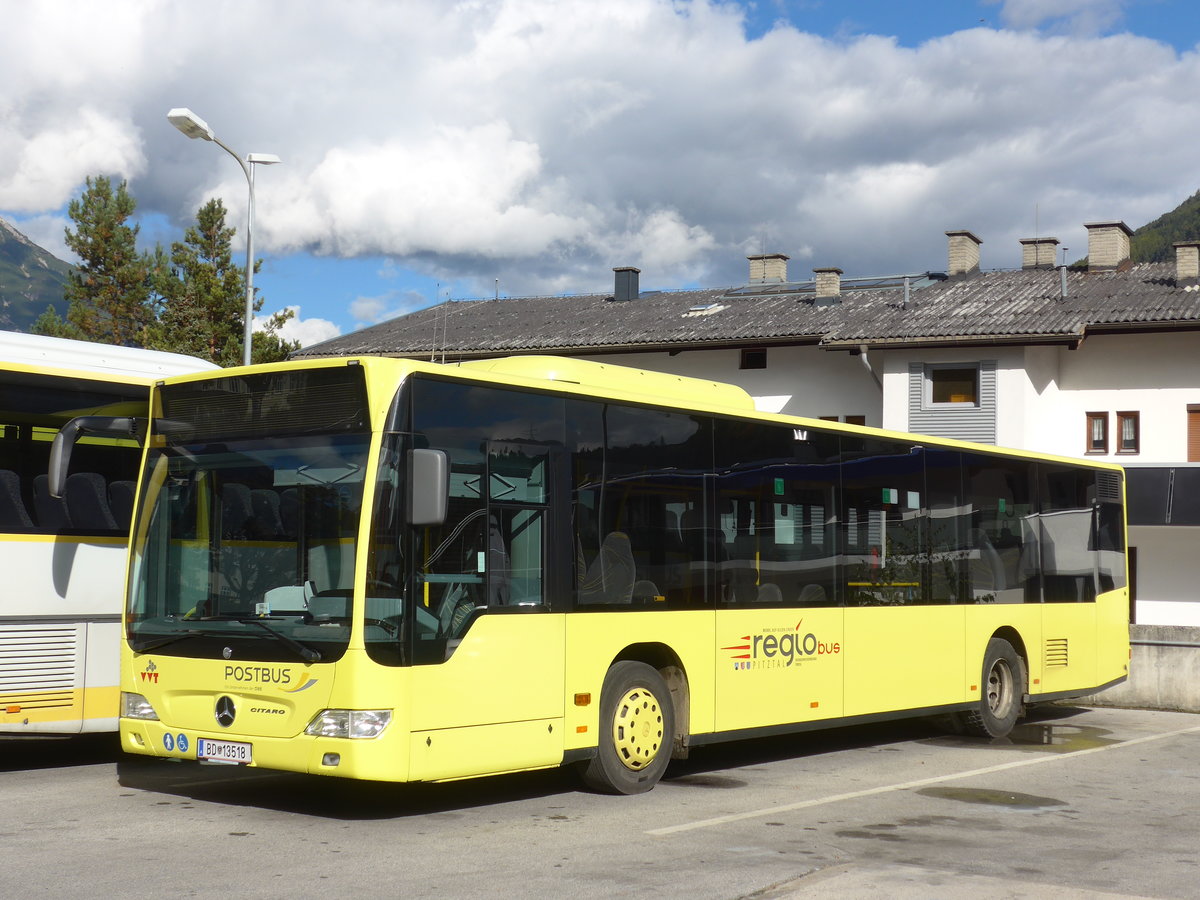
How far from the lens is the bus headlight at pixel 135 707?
33.2 feet

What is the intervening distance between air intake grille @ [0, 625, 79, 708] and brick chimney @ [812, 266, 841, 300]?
32.6 meters

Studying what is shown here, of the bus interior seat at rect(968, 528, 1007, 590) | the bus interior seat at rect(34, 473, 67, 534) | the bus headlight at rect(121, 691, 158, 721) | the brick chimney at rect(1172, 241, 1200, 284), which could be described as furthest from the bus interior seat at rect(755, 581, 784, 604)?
the brick chimney at rect(1172, 241, 1200, 284)

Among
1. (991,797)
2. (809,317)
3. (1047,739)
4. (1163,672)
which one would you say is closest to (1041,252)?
(809,317)

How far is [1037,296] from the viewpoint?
3762 cm

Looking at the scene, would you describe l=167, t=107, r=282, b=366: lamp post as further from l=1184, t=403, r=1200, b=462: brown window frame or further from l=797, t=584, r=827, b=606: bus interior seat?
l=1184, t=403, r=1200, b=462: brown window frame

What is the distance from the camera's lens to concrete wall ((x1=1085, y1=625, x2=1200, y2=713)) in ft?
69.2

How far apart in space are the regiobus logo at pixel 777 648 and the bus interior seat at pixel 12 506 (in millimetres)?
5371

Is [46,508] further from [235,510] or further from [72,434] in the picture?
[235,510]

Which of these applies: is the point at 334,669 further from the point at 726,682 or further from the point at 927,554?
the point at 927,554

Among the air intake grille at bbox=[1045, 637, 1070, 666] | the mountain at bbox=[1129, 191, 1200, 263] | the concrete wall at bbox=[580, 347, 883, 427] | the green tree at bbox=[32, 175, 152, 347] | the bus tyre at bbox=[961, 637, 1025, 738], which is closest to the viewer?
the bus tyre at bbox=[961, 637, 1025, 738]

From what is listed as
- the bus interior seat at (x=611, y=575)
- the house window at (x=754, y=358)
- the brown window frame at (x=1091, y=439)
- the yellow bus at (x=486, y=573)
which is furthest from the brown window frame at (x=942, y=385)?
the bus interior seat at (x=611, y=575)

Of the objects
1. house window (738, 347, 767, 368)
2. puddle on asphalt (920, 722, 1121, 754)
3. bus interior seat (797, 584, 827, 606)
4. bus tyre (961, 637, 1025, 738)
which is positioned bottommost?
puddle on asphalt (920, 722, 1121, 754)

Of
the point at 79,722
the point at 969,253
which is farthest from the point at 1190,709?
the point at 969,253

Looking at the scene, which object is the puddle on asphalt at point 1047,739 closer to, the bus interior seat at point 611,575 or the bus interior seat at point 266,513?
the bus interior seat at point 611,575
